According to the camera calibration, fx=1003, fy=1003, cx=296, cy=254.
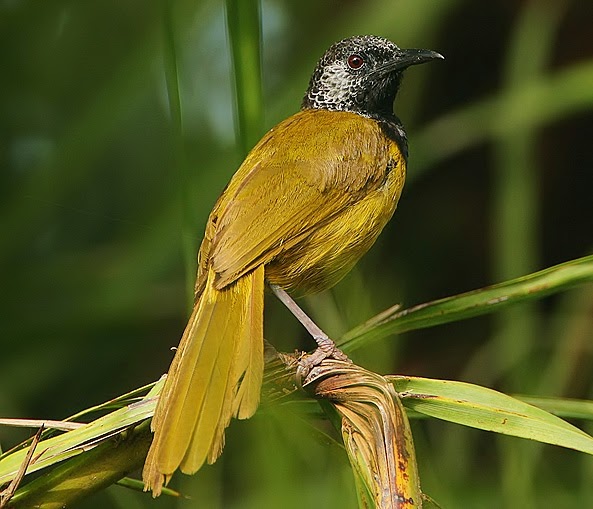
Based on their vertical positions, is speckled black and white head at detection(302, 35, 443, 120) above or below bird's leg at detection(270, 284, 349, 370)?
above

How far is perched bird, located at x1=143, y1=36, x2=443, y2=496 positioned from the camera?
1664mm

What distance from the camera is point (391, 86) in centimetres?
327

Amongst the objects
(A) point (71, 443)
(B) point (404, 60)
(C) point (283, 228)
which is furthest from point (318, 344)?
(B) point (404, 60)

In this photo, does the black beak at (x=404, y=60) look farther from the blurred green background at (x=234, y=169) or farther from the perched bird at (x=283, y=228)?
the blurred green background at (x=234, y=169)

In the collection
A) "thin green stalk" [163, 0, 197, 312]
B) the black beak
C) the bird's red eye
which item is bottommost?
"thin green stalk" [163, 0, 197, 312]

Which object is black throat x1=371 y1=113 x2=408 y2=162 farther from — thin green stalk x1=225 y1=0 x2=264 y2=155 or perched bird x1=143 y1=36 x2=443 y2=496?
→ thin green stalk x1=225 y1=0 x2=264 y2=155

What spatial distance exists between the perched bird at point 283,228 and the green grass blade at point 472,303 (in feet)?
0.59

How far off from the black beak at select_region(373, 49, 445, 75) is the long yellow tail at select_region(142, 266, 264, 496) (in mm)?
1206

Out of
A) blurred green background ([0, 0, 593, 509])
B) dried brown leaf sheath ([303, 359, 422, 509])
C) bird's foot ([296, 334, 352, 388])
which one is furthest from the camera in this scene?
blurred green background ([0, 0, 593, 509])

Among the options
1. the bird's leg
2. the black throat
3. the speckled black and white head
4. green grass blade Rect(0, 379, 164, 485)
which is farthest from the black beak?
green grass blade Rect(0, 379, 164, 485)

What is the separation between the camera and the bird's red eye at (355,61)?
128 inches

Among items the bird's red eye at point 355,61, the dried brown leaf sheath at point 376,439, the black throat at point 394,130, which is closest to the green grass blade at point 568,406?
the dried brown leaf sheath at point 376,439

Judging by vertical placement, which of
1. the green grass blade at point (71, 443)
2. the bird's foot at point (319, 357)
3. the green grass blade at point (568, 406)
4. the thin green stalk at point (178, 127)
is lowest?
the green grass blade at point (568, 406)

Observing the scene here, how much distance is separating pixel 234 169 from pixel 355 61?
61cm
